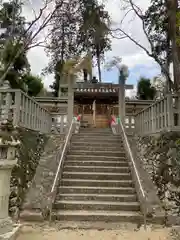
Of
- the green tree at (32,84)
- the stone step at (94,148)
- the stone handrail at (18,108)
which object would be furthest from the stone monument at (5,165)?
the green tree at (32,84)

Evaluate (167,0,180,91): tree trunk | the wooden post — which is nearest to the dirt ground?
(167,0,180,91): tree trunk

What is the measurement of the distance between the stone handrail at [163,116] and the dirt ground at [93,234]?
105 inches

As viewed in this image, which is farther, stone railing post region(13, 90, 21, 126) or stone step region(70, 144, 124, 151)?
stone step region(70, 144, 124, 151)

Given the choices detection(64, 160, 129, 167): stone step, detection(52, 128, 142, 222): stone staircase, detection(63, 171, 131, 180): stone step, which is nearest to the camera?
detection(52, 128, 142, 222): stone staircase

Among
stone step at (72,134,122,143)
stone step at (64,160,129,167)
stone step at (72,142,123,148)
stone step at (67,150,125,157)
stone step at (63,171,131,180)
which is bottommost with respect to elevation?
stone step at (63,171,131,180)

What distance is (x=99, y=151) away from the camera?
25.4 feet

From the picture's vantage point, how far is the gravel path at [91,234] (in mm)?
4230

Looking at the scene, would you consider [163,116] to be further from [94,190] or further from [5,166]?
[5,166]

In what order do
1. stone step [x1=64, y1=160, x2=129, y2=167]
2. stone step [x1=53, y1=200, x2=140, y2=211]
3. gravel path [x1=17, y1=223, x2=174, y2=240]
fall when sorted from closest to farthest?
gravel path [x1=17, y1=223, x2=174, y2=240]
stone step [x1=53, y1=200, x2=140, y2=211]
stone step [x1=64, y1=160, x2=129, y2=167]

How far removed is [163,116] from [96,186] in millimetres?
2582

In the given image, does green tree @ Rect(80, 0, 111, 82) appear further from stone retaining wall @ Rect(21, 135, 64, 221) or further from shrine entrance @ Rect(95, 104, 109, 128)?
stone retaining wall @ Rect(21, 135, 64, 221)

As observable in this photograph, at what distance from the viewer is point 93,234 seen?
443 cm

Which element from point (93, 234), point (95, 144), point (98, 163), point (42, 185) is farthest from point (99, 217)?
point (95, 144)

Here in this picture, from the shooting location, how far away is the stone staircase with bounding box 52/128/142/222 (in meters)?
5.20
